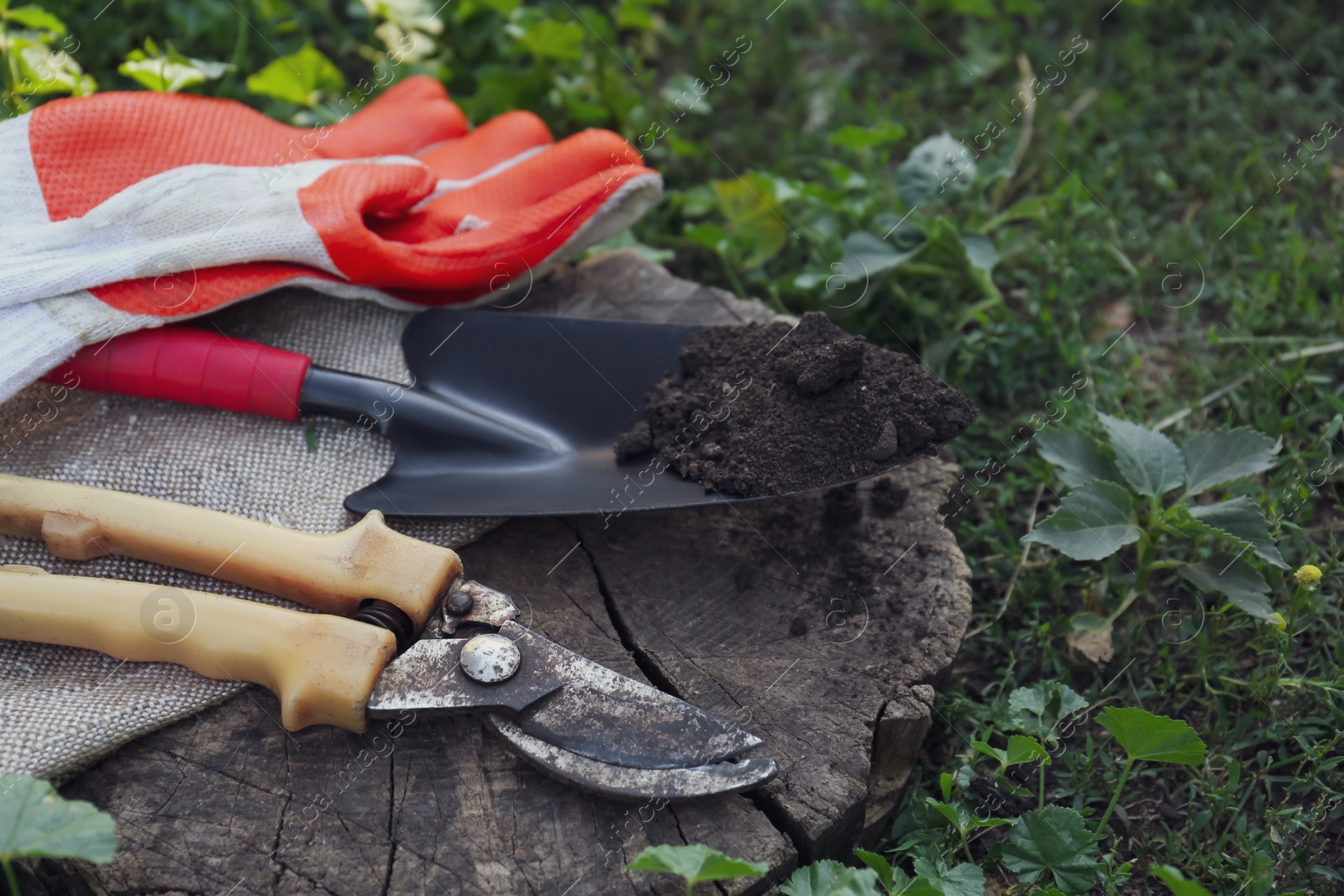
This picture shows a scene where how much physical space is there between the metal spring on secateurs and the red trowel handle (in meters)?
0.47

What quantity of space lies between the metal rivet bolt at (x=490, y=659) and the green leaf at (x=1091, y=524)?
0.86 meters

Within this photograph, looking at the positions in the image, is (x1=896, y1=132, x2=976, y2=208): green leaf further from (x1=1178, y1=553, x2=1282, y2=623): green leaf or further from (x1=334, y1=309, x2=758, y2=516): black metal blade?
(x1=1178, y1=553, x2=1282, y2=623): green leaf

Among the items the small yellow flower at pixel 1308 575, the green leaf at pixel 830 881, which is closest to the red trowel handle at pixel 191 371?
the green leaf at pixel 830 881

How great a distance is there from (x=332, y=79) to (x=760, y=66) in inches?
49.7

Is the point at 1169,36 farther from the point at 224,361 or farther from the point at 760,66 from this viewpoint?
the point at 224,361

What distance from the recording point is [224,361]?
1647 millimetres

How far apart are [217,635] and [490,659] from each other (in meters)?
0.39

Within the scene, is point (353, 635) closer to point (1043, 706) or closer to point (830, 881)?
point (830, 881)

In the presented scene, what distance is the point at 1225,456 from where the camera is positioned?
1.73 metres

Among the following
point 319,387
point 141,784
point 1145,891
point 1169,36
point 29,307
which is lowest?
point 1145,891

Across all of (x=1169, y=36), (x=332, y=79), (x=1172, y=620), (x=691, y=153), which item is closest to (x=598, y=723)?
(x=1172, y=620)

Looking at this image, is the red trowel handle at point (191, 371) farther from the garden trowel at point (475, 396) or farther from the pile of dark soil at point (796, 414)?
the pile of dark soil at point (796, 414)

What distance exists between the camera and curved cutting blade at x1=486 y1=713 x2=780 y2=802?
124 centimetres

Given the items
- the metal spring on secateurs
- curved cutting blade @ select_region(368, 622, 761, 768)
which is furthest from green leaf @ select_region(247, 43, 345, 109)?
curved cutting blade @ select_region(368, 622, 761, 768)
